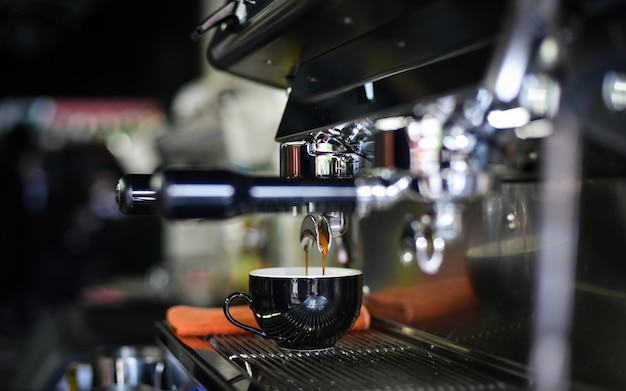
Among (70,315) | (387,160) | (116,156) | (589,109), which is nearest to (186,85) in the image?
(116,156)

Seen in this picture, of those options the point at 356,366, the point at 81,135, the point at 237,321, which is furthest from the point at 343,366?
the point at 81,135

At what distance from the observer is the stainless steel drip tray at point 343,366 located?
663 millimetres

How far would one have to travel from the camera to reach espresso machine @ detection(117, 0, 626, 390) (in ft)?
1.92

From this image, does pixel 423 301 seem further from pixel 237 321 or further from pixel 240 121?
pixel 240 121

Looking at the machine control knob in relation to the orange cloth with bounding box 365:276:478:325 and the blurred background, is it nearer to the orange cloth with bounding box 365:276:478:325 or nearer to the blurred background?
the orange cloth with bounding box 365:276:478:325

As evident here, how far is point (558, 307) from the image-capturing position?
726 mm

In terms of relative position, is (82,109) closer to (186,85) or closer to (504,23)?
(186,85)

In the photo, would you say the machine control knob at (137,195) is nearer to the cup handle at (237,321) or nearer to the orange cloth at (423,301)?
the cup handle at (237,321)

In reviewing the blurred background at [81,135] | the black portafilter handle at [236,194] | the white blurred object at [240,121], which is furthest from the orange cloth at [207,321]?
the blurred background at [81,135]

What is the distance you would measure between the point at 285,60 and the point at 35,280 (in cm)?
398

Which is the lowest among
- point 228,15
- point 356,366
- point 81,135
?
point 356,366

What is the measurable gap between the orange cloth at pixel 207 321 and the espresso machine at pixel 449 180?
0.02 metres

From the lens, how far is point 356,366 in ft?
2.42

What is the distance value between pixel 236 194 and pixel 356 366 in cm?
25
